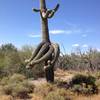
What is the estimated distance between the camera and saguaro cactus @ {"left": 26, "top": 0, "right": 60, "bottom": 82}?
16203mm

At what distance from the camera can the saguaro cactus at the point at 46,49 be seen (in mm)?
16203

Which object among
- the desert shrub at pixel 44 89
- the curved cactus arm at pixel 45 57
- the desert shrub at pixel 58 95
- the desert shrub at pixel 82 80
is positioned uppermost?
the curved cactus arm at pixel 45 57

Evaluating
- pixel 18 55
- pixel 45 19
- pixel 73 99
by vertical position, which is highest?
pixel 45 19

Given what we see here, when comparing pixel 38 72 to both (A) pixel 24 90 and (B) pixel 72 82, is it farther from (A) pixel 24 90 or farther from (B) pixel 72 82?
(A) pixel 24 90

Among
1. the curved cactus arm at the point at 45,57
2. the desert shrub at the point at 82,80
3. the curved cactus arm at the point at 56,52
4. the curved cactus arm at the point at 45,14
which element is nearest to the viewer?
the curved cactus arm at the point at 56,52

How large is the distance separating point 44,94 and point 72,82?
10.4 feet

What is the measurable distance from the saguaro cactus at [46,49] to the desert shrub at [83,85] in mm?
1507

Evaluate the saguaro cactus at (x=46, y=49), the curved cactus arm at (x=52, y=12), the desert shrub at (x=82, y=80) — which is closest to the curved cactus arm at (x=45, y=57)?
the saguaro cactus at (x=46, y=49)

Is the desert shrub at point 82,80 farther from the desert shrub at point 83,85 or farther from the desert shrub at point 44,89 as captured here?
the desert shrub at point 44,89

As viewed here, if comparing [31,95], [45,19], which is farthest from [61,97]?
[45,19]

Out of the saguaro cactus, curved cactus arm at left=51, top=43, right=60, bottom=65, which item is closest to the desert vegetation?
the saguaro cactus

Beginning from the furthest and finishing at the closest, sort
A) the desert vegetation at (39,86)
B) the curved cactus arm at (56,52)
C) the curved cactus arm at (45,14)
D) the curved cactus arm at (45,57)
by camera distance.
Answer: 1. the curved cactus arm at (45,14)
2. the curved cactus arm at (45,57)
3. the curved cactus arm at (56,52)
4. the desert vegetation at (39,86)

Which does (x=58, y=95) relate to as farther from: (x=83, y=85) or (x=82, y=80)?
(x=82, y=80)

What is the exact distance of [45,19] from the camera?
55.9 feet
